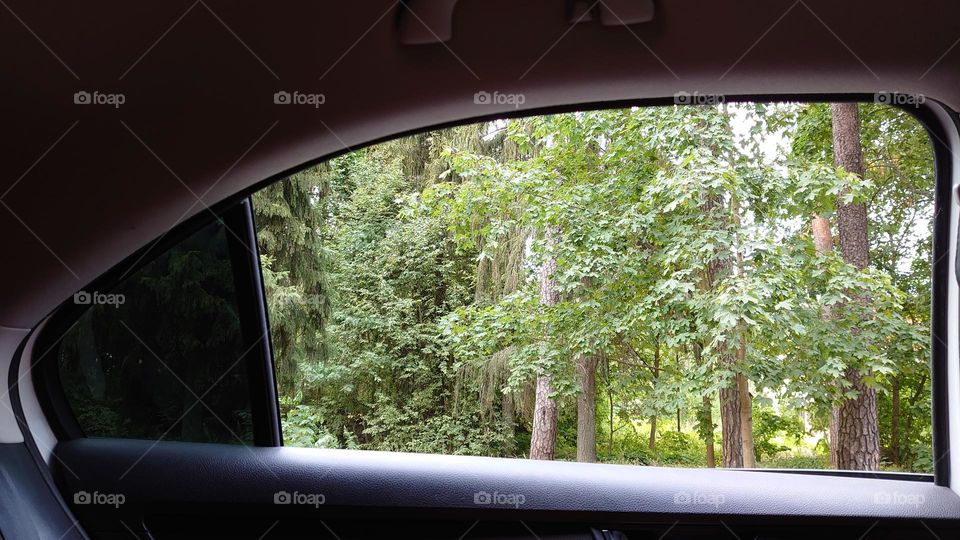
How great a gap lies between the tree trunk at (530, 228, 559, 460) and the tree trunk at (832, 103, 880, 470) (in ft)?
6.09

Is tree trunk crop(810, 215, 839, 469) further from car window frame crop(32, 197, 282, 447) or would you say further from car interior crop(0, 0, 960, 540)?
car window frame crop(32, 197, 282, 447)

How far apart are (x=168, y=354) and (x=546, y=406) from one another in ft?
11.0

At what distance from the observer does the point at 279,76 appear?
1.25m

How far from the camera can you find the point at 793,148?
13.5 feet

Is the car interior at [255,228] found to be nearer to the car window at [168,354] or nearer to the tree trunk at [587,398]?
the car window at [168,354]

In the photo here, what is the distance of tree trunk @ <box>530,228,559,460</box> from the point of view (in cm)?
480

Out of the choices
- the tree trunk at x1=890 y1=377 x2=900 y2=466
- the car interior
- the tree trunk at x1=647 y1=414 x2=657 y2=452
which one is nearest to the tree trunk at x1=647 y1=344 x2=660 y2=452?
the tree trunk at x1=647 y1=414 x2=657 y2=452

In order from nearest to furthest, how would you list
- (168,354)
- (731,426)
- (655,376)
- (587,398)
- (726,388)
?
1. (168,354)
2. (731,426)
3. (726,388)
4. (655,376)
5. (587,398)

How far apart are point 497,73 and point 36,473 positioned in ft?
Answer: 4.34

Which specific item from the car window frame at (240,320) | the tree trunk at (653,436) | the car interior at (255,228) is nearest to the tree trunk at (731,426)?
the tree trunk at (653,436)

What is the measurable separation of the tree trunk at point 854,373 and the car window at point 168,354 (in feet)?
8.45

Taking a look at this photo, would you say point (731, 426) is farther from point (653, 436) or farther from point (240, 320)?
point (240, 320)

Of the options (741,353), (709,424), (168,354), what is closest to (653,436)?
(709,424)

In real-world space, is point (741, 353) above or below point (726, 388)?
above
